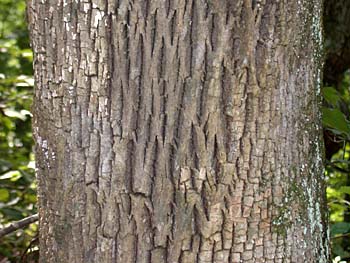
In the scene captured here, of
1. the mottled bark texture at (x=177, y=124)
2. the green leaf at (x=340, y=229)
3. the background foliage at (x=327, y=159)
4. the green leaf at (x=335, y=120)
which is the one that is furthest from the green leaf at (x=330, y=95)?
the mottled bark texture at (x=177, y=124)

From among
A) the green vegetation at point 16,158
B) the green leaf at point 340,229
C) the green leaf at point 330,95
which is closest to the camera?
the green leaf at point 330,95

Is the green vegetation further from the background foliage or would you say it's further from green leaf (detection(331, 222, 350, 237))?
green leaf (detection(331, 222, 350, 237))

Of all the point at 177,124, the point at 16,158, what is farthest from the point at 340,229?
the point at 16,158

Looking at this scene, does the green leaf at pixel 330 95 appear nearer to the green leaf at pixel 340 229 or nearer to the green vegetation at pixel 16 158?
the green leaf at pixel 340 229

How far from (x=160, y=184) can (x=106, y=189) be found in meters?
0.12

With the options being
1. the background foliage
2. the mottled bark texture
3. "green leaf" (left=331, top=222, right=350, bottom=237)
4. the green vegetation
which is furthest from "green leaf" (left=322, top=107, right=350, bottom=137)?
the green vegetation

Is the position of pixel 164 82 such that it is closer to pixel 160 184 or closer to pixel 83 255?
pixel 160 184

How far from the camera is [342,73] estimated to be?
10.3 feet

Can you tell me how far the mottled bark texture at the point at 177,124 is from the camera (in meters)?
1.32

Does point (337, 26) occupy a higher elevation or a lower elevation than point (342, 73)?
higher

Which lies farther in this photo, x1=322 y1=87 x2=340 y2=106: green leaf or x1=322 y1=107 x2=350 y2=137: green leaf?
x1=322 y1=87 x2=340 y2=106: green leaf

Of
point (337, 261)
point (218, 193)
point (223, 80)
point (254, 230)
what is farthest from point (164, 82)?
point (337, 261)

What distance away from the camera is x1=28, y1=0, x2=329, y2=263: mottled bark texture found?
4.32 ft

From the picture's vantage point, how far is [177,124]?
52.4 inches
